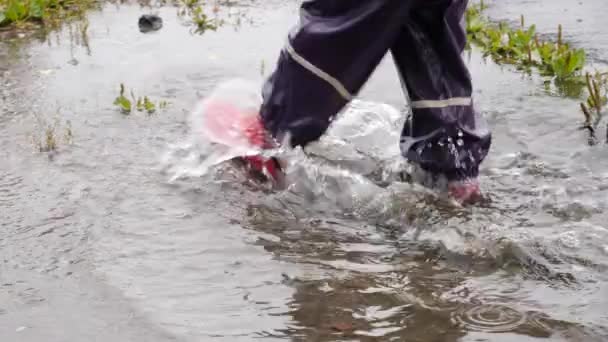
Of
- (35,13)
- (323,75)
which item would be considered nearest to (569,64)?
(323,75)

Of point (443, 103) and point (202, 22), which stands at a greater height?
point (443, 103)

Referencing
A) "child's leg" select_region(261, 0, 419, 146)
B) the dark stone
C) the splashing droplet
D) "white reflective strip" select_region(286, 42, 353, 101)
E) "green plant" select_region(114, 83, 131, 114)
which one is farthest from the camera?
the dark stone

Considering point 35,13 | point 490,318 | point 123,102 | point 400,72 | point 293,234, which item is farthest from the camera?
point 35,13

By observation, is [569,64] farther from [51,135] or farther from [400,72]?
[51,135]

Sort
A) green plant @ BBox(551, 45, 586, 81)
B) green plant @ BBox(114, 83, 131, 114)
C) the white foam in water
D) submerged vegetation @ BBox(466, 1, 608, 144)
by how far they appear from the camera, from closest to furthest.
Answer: the white foam in water → submerged vegetation @ BBox(466, 1, 608, 144) → green plant @ BBox(114, 83, 131, 114) → green plant @ BBox(551, 45, 586, 81)

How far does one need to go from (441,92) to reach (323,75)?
1.50 feet

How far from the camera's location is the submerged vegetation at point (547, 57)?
13.0 ft

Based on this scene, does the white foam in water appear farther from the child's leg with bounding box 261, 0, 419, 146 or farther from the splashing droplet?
the splashing droplet

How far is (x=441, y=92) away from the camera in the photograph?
3.09 m

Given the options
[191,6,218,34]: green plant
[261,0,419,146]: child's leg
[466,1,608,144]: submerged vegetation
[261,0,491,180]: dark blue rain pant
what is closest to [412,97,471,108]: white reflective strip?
Answer: [261,0,491,180]: dark blue rain pant

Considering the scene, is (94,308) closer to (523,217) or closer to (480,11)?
(523,217)

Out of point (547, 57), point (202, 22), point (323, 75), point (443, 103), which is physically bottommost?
point (202, 22)

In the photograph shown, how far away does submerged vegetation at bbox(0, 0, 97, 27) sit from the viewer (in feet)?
18.7

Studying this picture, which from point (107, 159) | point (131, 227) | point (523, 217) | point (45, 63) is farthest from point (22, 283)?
point (45, 63)
